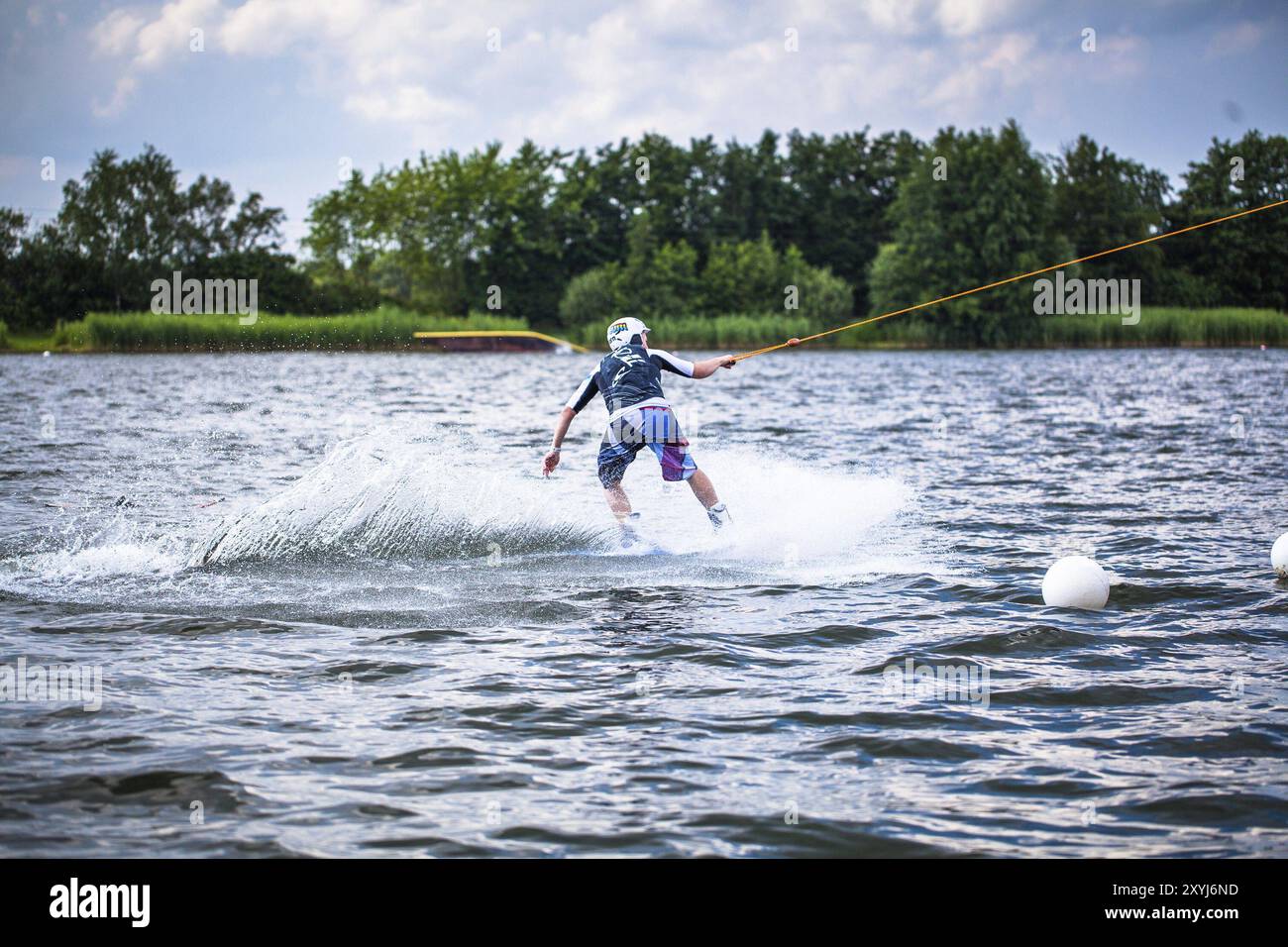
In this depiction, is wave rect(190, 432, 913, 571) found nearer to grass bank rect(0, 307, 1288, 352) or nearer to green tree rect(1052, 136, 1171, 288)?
grass bank rect(0, 307, 1288, 352)

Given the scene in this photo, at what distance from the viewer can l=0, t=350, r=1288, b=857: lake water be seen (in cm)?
552

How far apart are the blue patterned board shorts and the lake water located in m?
0.71

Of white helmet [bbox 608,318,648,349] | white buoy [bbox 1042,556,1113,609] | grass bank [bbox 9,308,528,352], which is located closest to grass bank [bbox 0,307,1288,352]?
grass bank [bbox 9,308,528,352]

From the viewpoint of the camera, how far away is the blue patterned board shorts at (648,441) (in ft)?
40.3

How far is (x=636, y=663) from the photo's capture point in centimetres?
786

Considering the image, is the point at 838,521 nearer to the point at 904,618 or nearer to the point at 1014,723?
the point at 904,618

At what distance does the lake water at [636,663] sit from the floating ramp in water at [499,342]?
6260cm

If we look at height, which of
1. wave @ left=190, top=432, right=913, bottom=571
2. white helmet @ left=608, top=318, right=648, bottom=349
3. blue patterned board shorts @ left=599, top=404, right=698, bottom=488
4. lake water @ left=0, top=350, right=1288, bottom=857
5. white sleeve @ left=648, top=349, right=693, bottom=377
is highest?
white helmet @ left=608, top=318, right=648, bottom=349

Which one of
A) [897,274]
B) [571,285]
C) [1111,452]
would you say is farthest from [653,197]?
[1111,452]

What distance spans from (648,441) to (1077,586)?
174 inches

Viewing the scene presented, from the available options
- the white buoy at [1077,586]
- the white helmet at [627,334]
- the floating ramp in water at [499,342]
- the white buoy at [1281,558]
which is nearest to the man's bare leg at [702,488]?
the white helmet at [627,334]

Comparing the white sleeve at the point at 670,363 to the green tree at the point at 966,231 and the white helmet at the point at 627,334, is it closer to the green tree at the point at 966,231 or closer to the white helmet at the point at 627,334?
Answer: the white helmet at the point at 627,334

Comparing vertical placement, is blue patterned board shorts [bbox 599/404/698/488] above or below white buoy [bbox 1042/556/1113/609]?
above

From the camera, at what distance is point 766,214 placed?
354 feet
